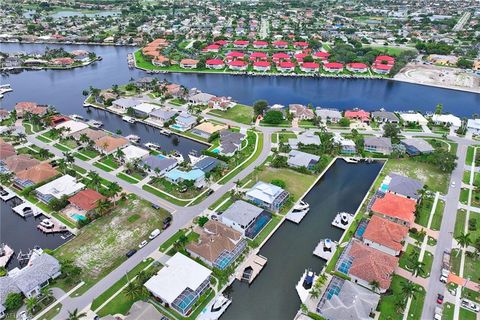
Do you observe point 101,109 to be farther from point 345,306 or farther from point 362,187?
point 345,306

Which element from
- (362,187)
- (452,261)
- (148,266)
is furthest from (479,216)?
(148,266)

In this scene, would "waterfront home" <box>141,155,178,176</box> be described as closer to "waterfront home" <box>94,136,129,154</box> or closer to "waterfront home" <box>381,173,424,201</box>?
"waterfront home" <box>94,136,129,154</box>

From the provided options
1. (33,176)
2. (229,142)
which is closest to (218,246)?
(229,142)

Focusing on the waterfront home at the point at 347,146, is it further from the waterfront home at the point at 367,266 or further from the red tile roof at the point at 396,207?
the waterfront home at the point at 367,266

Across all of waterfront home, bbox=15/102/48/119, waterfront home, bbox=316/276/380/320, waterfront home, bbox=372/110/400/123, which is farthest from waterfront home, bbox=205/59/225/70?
waterfront home, bbox=316/276/380/320

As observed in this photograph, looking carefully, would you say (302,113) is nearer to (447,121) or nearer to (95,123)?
(447,121)

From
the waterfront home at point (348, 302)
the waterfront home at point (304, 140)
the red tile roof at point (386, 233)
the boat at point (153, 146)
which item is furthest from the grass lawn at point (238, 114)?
the waterfront home at point (348, 302)

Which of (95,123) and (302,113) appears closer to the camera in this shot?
(95,123)
